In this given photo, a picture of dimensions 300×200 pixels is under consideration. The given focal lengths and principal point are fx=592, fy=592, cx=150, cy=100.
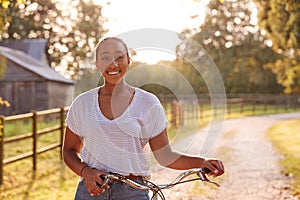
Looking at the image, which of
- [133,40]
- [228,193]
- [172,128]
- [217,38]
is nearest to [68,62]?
[217,38]

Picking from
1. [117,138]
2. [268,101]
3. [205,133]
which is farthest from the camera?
[268,101]

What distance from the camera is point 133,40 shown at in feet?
12.4

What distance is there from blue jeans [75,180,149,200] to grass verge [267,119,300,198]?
6.76 meters

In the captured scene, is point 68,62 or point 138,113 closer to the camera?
point 138,113

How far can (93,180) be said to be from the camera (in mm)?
2701

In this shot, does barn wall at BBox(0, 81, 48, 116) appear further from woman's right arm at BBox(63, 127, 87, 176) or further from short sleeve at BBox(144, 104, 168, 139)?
short sleeve at BBox(144, 104, 168, 139)

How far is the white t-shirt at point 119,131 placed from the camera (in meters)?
2.89

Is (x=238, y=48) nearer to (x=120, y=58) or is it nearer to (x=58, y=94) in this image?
(x=58, y=94)

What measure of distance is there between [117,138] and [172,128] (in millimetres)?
22301

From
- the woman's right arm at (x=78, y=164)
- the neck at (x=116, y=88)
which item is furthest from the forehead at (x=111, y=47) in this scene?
the woman's right arm at (x=78, y=164)

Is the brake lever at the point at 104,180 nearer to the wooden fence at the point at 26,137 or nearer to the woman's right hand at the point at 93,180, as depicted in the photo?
the woman's right hand at the point at 93,180

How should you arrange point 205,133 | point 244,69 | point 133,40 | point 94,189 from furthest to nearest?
point 244,69 → point 205,133 → point 133,40 → point 94,189

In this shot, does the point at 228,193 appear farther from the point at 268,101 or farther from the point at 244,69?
the point at 244,69

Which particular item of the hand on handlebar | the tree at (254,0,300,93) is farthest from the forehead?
the tree at (254,0,300,93)
